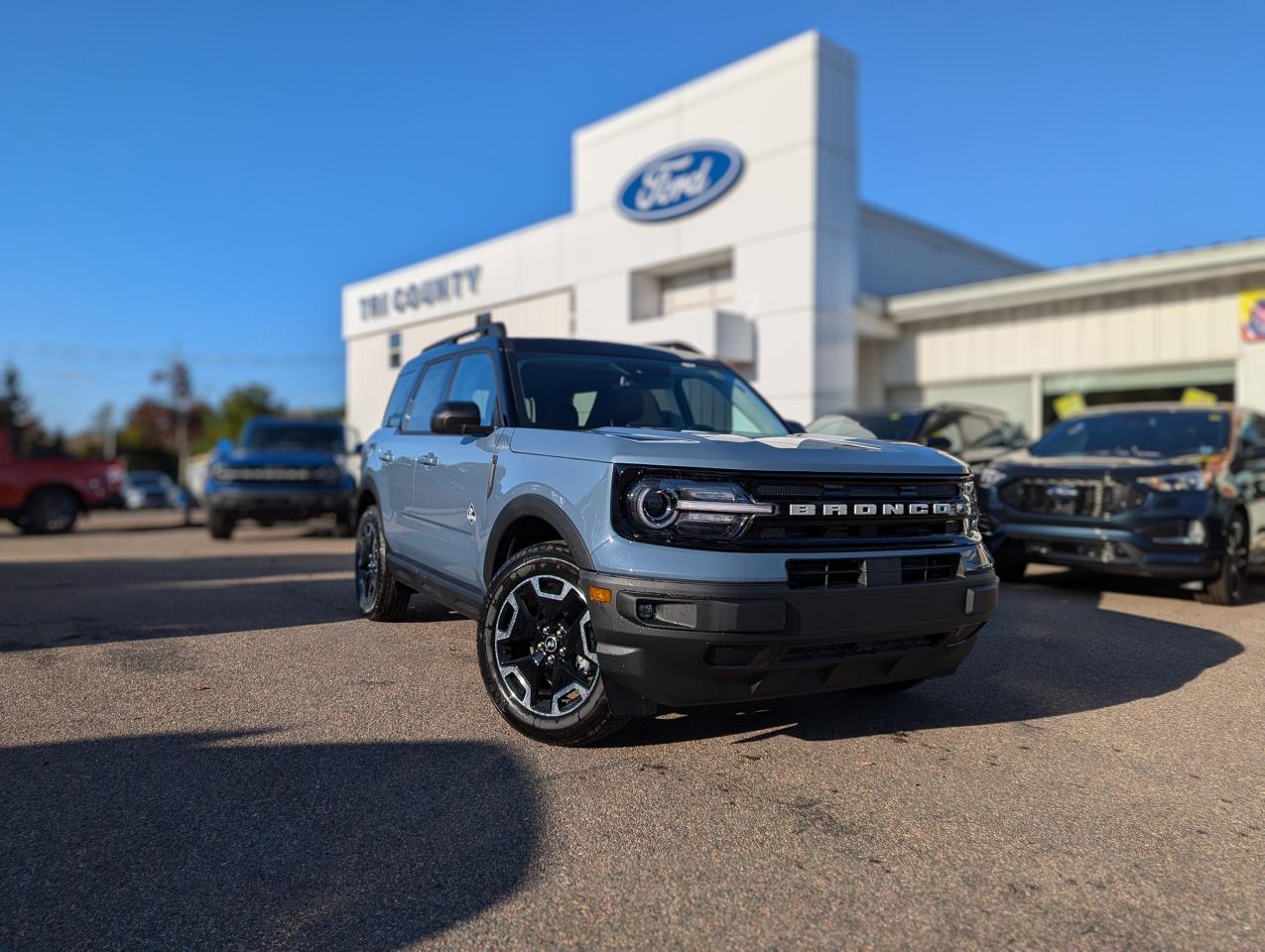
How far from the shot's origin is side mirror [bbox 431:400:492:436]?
4598mm

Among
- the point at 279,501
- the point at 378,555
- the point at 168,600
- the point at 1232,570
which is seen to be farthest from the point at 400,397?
the point at 279,501

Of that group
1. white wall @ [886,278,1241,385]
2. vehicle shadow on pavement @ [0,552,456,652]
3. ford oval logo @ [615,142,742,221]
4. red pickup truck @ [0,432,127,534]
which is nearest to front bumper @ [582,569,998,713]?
vehicle shadow on pavement @ [0,552,456,652]

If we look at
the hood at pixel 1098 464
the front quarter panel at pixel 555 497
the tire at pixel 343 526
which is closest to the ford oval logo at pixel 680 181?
the tire at pixel 343 526

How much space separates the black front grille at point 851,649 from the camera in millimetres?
3436

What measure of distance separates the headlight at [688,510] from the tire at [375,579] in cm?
302

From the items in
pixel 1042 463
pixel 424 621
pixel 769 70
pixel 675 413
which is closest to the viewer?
pixel 675 413

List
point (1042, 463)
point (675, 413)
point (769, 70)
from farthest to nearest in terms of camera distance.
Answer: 1. point (769, 70)
2. point (1042, 463)
3. point (675, 413)

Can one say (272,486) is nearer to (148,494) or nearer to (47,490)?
(47,490)

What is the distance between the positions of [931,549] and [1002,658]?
6.44ft

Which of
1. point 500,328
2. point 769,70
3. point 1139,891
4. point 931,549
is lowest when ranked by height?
point 1139,891

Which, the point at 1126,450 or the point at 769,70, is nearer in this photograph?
the point at 1126,450

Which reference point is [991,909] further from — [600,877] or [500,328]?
[500,328]

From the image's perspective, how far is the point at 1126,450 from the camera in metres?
8.18

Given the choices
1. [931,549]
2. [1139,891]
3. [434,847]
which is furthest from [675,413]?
[1139,891]
